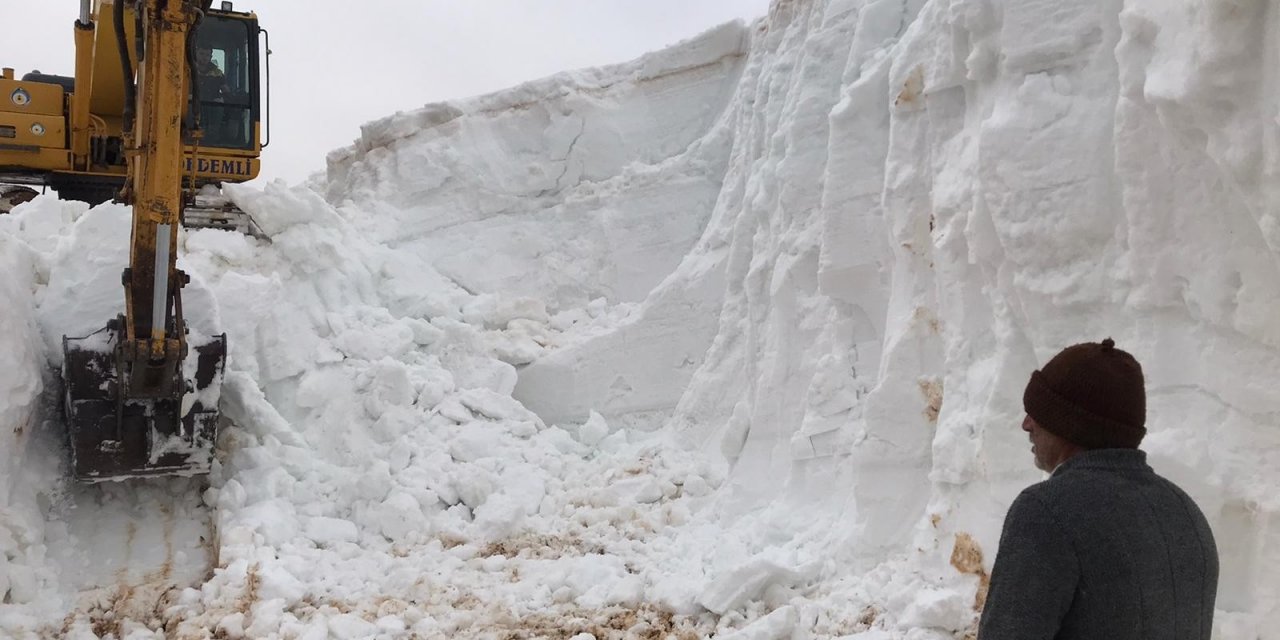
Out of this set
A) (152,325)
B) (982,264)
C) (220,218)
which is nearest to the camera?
(982,264)

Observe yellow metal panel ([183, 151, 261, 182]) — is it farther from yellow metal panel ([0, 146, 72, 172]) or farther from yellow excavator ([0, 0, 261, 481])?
yellow excavator ([0, 0, 261, 481])

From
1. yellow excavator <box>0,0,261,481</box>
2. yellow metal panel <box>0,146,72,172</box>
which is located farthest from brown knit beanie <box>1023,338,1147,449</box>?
yellow metal panel <box>0,146,72,172</box>

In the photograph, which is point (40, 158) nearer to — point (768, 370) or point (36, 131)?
point (36, 131)

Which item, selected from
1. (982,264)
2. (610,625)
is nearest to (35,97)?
(610,625)

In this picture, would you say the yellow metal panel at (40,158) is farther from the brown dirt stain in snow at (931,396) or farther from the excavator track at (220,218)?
the brown dirt stain in snow at (931,396)

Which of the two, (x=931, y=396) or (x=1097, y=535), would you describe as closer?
(x=1097, y=535)

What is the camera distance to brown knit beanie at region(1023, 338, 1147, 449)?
1827mm

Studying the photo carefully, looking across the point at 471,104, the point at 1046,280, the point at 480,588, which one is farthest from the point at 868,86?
the point at 471,104

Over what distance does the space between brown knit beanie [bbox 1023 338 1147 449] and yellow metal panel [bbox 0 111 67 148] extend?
9744 mm

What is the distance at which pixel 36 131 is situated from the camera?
30.5 ft

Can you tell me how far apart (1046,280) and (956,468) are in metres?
1.01

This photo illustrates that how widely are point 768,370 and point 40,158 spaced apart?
22.7 ft

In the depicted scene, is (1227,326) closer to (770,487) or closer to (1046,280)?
(1046,280)

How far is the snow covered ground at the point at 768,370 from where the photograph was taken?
3570 mm
